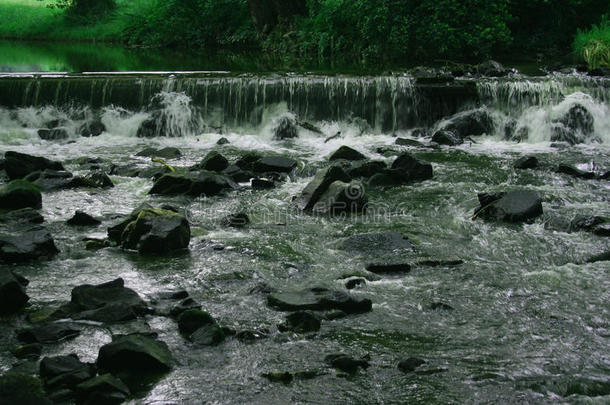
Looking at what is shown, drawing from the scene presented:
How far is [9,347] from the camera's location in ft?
16.5

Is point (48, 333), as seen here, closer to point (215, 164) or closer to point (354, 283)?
point (354, 283)

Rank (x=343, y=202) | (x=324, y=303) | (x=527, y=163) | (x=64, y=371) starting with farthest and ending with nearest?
(x=527, y=163)
(x=343, y=202)
(x=324, y=303)
(x=64, y=371)

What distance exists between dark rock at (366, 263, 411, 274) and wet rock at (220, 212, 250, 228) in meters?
2.15

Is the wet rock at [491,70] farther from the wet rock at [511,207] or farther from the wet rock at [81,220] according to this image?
the wet rock at [81,220]

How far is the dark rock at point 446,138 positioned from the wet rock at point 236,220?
608cm

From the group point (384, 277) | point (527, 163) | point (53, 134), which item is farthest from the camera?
point (53, 134)

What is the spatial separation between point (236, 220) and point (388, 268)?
7.84 feet

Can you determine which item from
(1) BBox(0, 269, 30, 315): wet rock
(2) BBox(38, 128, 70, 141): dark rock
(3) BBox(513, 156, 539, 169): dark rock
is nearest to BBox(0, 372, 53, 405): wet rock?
(1) BBox(0, 269, 30, 315): wet rock

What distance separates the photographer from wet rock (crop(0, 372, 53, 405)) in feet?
13.3

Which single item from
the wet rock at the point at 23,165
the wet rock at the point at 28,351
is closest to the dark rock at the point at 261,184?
the wet rock at the point at 23,165

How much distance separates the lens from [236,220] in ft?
27.6

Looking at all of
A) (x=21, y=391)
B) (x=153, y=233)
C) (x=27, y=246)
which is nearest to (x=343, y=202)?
(x=153, y=233)

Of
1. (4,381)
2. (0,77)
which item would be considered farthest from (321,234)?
(0,77)

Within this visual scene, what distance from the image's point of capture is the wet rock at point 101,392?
4281 mm
